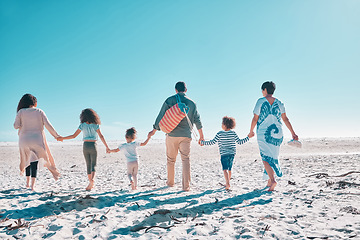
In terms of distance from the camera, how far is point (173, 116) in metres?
5.62

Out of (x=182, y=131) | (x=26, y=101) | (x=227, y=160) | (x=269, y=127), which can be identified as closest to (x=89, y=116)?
(x=26, y=101)

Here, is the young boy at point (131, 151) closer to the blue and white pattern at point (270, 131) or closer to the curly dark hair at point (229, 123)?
the curly dark hair at point (229, 123)

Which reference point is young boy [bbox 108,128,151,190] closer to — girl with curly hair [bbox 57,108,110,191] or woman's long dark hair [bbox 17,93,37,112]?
girl with curly hair [bbox 57,108,110,191]

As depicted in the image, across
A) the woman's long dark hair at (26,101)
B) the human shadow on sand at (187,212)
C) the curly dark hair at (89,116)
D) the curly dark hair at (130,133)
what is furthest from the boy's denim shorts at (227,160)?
the woman's long dark hair at (26,101)

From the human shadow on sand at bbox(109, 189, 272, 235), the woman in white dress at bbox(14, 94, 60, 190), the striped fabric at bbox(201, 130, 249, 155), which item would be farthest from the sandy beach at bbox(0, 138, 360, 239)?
the striped fabric at bbox(201, 130, 249, 155)

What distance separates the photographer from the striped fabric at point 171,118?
220 inches

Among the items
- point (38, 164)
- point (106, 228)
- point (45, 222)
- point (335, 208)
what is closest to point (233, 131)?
point (335, 208)

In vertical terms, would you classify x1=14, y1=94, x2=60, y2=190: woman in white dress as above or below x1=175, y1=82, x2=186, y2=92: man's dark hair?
below

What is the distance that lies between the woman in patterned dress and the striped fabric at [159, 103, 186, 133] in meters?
1.82

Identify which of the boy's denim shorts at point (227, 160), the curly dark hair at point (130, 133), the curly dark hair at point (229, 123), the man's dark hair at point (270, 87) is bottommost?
the boy's denim shorts at point (227, 160)

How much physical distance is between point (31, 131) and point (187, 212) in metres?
4.24

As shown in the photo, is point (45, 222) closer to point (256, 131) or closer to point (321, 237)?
point (321, 237)

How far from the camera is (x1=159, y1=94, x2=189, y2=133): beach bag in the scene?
5.59 metres

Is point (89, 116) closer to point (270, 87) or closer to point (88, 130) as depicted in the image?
point (88, 130)
